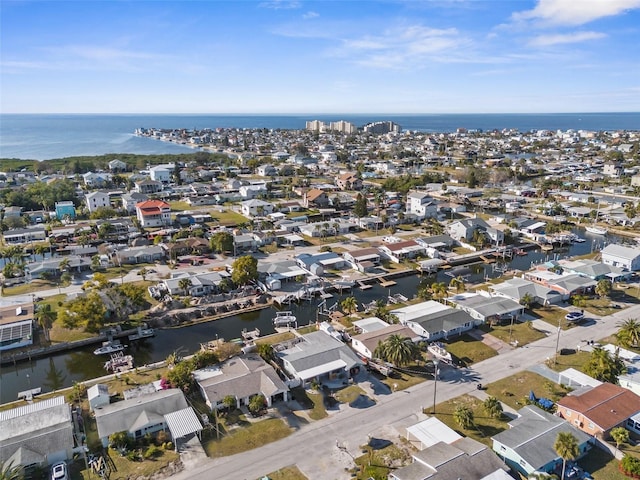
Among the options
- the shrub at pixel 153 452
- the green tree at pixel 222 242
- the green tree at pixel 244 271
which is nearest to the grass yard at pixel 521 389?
the shrub at pixel 153 452

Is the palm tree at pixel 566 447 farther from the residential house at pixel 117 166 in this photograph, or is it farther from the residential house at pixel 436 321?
the residential house at pixel 117 166

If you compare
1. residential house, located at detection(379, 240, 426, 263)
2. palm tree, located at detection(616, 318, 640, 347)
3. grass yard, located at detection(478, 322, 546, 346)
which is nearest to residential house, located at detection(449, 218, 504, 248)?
residential house, located at detection(379, 240, 426, 263)

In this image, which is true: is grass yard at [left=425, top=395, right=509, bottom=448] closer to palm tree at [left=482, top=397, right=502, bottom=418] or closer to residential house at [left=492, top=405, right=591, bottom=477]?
palm tree at [left=482, top=397, right=502, bottom=418]

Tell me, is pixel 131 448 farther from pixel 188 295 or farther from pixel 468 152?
pixel 468 152

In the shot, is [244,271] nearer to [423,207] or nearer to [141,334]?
[141,334]

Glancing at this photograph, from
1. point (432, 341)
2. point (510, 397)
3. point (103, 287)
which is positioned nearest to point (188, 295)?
point (103, 287)

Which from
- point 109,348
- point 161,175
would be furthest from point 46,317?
point 161,175
